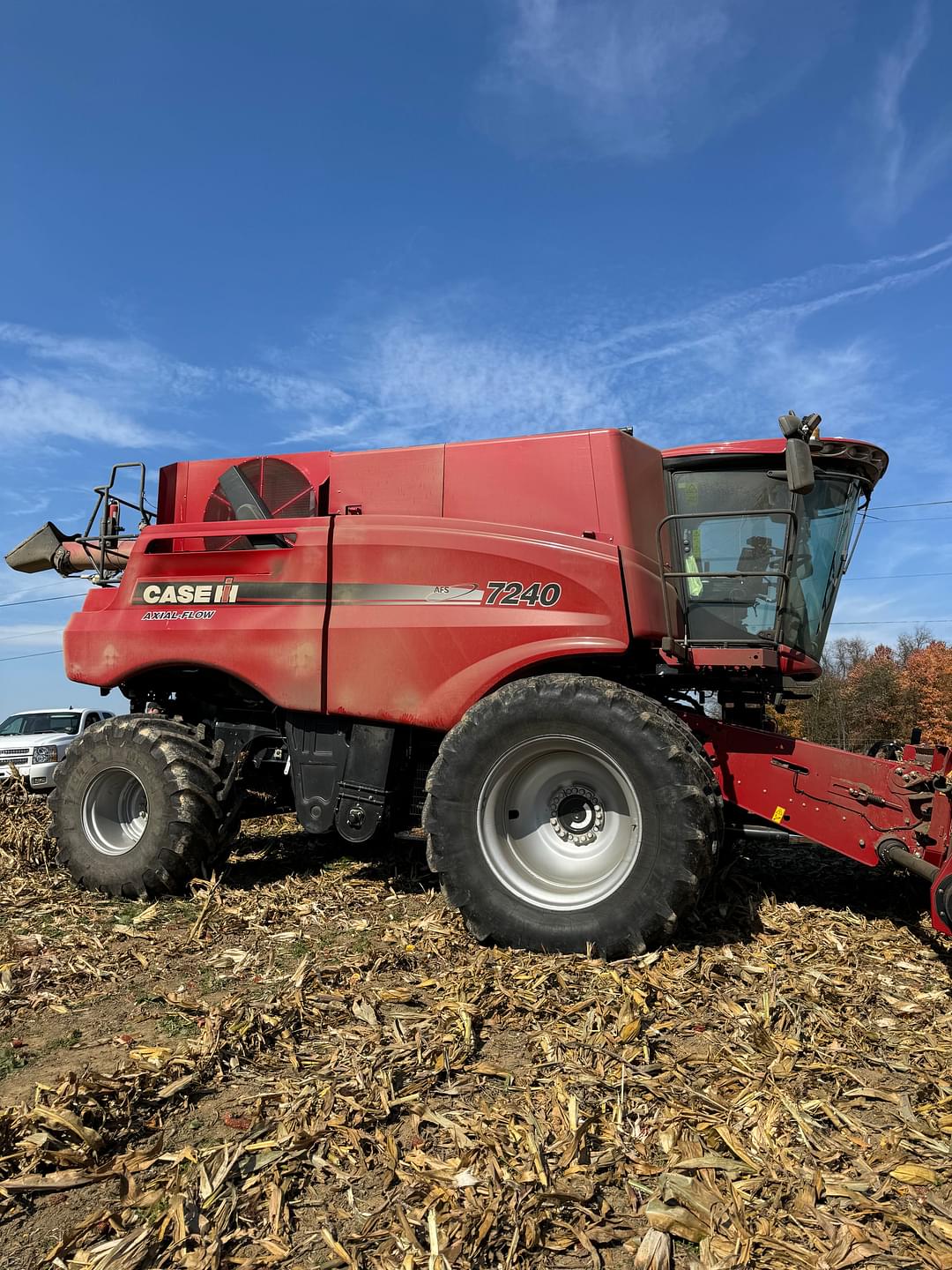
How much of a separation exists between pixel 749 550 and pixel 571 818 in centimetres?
217

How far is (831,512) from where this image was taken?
570cm

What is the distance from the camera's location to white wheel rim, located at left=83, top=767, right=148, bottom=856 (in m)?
5.73

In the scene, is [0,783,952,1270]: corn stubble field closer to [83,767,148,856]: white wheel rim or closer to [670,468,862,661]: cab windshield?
[83,767,148,856]: white wheel rim

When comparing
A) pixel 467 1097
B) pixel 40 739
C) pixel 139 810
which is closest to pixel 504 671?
pixel 467 1097

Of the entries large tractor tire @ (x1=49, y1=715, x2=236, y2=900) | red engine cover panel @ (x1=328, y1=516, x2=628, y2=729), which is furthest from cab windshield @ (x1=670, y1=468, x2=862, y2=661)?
large tractor tire @ (x1=49, y1=715, x2=236, y2=900)

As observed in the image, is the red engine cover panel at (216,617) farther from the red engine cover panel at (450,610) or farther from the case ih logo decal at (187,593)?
the red engine cover panel at (450,610)

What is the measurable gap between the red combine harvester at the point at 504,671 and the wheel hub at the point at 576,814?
1 centimetres

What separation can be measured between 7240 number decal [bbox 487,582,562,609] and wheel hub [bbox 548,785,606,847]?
1.07 meters

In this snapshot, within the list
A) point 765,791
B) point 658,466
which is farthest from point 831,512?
point 765,791

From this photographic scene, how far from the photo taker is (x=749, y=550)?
5.48 meters

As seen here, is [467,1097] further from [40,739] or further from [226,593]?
[40,739]

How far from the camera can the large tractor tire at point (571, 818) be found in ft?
13.6

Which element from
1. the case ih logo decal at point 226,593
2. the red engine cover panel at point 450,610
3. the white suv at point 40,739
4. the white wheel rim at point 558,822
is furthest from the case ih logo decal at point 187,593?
the white suv at point 40,739

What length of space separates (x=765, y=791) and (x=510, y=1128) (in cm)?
270
